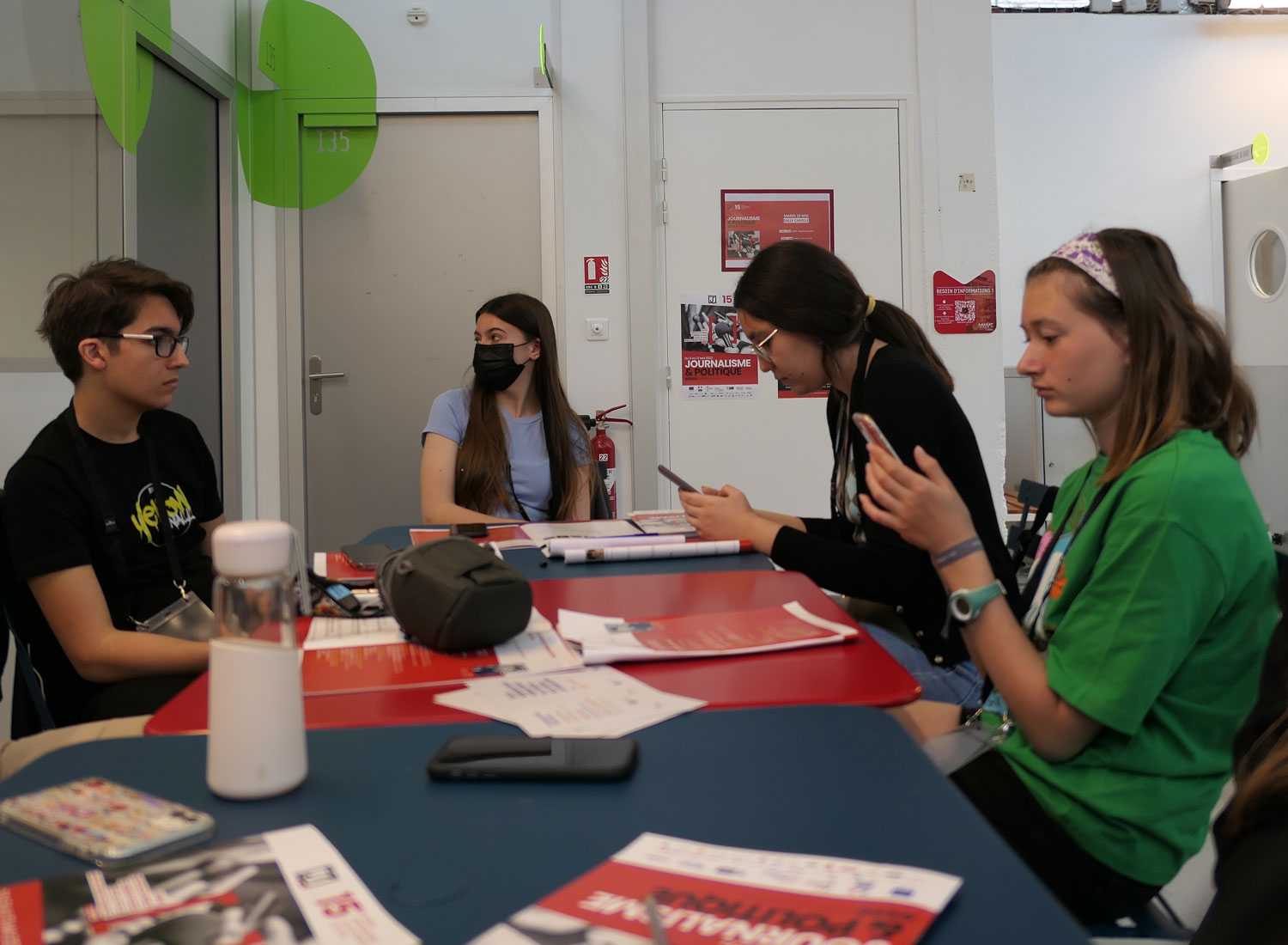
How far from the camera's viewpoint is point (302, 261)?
4.32m

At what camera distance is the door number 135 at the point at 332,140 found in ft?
14.1

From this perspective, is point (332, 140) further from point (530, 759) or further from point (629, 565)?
point (530, 759)

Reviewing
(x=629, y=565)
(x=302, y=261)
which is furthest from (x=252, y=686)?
(x=302, y=261)

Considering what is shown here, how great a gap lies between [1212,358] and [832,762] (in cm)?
73

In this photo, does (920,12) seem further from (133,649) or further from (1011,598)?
(133,649)

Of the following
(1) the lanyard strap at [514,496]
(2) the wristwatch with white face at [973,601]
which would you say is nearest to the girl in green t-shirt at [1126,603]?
(2) the wristwatch with white face at [973,601]

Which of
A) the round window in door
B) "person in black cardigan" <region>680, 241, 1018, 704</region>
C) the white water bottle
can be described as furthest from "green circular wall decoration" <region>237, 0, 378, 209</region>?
the round window in door

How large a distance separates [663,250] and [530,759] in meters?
3.68

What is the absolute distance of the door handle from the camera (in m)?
4.34

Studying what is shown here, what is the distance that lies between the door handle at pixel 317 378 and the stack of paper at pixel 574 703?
3445 mm

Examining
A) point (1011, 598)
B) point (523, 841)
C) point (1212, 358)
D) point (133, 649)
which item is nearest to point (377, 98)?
point (133, 649)

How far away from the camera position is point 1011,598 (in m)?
1.80

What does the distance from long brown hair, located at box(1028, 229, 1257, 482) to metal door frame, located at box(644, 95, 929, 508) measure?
3081 millimetres

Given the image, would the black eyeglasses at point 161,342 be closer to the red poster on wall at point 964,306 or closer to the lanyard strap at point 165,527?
the lanyard strap at point 165,527
